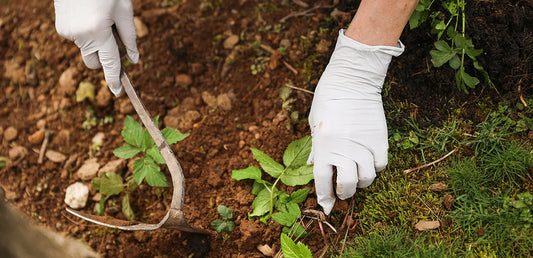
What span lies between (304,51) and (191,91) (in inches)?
30.2

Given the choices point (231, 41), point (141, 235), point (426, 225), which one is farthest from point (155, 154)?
point (426, 225)

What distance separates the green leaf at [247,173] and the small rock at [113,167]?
77 centimetres

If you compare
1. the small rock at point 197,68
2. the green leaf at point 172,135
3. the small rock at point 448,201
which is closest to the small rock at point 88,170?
the green leaf at point 172,135

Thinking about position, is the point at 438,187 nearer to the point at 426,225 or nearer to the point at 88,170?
the point at 426,225

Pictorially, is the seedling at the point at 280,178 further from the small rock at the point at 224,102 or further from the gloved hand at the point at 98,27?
the gloved hand at the point at 98,27

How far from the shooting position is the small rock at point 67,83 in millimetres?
2658

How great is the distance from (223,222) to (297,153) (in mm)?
524

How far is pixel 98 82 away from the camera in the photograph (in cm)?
267

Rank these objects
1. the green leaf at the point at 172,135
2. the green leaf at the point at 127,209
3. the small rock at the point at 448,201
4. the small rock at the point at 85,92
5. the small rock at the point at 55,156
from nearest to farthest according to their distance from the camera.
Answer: the small rock at the point at 448,201, the green leaf at the point at 172,135, the green leaf at the point at 127,209, the small rock at the point at 55,156, the small rock at the point at 85,92

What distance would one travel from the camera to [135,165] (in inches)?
83.0

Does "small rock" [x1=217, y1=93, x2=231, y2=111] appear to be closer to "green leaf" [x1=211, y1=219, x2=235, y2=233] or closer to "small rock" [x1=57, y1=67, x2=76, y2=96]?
"green leaf" [x1=211, y1=219, x2=235, y2=233]

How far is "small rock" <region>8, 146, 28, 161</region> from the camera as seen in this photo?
2553 mm

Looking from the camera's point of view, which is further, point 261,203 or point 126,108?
point 126,108

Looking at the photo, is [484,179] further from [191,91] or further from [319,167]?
[191,91]
